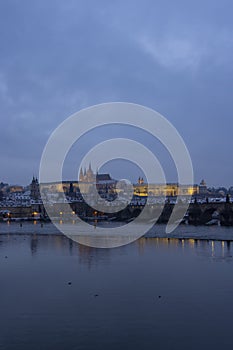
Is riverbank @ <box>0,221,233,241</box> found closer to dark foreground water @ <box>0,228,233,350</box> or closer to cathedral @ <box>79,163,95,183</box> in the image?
dark foreground water @ <box>0,228,233,350</box>

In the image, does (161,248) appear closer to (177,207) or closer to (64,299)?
(64,299)

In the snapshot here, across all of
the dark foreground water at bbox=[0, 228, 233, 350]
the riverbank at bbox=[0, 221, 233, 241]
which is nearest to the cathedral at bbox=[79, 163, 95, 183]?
the riverbank at bbox=[0, 221, 233, 241]

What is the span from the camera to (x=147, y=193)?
15900cm

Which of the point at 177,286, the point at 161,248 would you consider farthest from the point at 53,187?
the point at 177,286

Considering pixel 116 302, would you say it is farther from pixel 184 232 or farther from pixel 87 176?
pixel 87 176

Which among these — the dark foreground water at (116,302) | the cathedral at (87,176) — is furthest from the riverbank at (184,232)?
the cathedral at (87,176)

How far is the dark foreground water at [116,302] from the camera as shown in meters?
9.95

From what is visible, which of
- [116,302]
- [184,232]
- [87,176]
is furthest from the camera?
[87,176]

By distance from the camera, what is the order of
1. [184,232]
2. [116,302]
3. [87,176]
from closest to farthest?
[116,302]
[184,232]
[87,176]

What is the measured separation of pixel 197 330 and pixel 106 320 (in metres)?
2.32

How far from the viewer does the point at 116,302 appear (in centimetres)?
1305

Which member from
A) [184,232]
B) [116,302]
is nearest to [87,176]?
[184,232]

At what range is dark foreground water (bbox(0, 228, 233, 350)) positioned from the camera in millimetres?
9953

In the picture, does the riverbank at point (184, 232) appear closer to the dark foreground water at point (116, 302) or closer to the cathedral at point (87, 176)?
the dark foreground water at point (116, 302)
